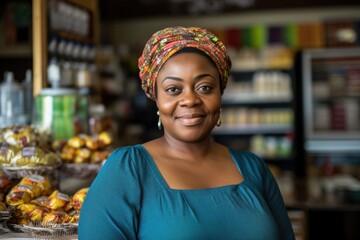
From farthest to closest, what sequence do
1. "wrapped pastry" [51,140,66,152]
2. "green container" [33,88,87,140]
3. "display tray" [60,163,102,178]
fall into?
1. "green container" [33,88,87,140]
2. "wrapped pastry" [51,140,66,152]
3. "display tray" [60,163,102,178]

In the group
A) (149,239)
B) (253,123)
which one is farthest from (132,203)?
(253,123)

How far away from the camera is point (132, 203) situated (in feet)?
4.77

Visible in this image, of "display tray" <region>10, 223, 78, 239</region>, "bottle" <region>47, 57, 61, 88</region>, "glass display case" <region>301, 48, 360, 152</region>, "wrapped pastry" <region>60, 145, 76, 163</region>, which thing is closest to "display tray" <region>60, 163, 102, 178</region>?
"wrapped pastry" <region>60, 145, 76, 163</region>

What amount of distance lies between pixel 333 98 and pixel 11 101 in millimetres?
4385

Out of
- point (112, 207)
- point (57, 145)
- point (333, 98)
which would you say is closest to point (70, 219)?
point (112, 207)

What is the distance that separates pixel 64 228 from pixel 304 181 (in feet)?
11.4

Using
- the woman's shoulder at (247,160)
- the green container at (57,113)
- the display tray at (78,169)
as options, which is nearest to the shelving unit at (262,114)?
the green container at (57,113)

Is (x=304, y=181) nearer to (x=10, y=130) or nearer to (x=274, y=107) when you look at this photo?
(x=274, y=107)

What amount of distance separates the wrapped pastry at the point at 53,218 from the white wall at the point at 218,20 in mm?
5063

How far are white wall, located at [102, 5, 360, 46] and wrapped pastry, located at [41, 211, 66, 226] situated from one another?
199 inches

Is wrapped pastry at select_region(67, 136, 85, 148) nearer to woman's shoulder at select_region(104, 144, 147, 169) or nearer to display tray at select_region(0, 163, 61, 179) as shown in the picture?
display tray at select_region(0, 163, 61, 179)

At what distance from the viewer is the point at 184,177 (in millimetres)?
1574

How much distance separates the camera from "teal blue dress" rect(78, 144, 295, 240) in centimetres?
142

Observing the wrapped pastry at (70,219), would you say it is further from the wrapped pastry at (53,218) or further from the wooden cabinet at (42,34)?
the wooden cabinet at (42,34)
